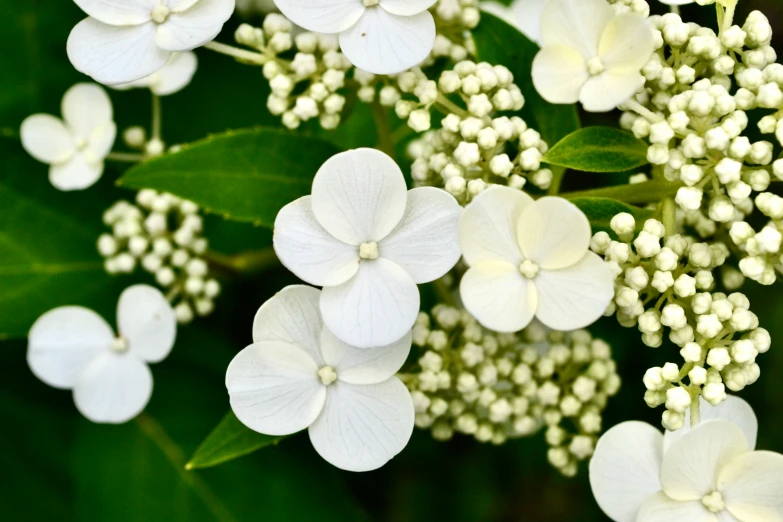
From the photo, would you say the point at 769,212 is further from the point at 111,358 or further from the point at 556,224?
the point at 111,358

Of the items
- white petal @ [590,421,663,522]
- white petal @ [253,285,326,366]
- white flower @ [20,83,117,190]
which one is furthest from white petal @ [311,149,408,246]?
white flower @ [20,83,117,190]

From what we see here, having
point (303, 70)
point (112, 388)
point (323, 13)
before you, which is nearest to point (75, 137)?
point (112, 388)

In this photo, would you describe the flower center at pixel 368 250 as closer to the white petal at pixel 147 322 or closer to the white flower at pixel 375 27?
the white flower at pixel 375 27

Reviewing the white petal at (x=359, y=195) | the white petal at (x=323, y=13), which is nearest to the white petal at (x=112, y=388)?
the white petal at (x=359, y=195)

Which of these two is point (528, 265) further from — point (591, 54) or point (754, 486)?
point (754, 486)

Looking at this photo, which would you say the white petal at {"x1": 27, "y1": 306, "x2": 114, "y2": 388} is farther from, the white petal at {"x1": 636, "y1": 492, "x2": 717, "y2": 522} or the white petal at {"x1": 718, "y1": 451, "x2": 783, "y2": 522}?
the white petal at {"x1": 718, "y1": 451, "x2": 783, "y2": 522}
